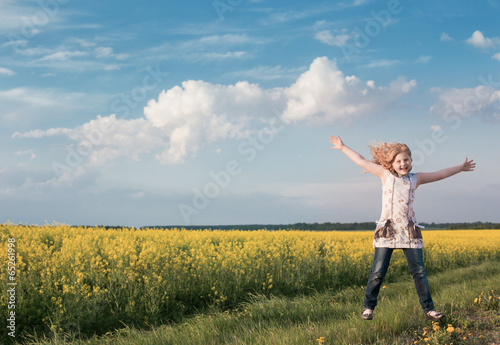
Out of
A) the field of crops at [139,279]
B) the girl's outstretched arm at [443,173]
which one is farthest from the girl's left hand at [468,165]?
the field of crops at [139,279]

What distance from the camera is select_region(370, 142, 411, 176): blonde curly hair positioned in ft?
15.8

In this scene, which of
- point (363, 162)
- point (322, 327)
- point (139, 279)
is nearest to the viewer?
point (322, 327)

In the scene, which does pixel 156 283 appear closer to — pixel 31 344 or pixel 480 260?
pixel 31 344

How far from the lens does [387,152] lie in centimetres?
489

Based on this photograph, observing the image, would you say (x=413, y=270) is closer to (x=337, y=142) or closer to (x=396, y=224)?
(x=396, y=224)

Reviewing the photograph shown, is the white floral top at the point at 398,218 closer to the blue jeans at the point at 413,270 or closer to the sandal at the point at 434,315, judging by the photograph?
the blue jeans at the point at 413,270

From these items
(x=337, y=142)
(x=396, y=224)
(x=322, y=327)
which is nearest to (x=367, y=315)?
(x=322, y=327)

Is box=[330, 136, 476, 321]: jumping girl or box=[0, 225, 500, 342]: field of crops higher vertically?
box=[330, 136, 476, 321]: jumping girl

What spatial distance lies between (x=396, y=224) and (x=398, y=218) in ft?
0.26

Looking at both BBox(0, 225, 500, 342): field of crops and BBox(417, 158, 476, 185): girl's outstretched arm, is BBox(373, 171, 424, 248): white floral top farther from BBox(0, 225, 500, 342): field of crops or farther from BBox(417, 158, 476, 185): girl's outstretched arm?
BBox(0, 225, 500, 342): field of crops

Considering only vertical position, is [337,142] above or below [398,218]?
above

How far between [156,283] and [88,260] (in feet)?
5.39

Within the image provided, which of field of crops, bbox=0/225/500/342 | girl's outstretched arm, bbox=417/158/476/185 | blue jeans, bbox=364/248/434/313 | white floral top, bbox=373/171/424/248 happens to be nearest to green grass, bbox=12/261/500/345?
blue jeans, bbox=364/248/434/313

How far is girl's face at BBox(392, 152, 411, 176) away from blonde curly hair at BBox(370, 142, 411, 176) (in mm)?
50
